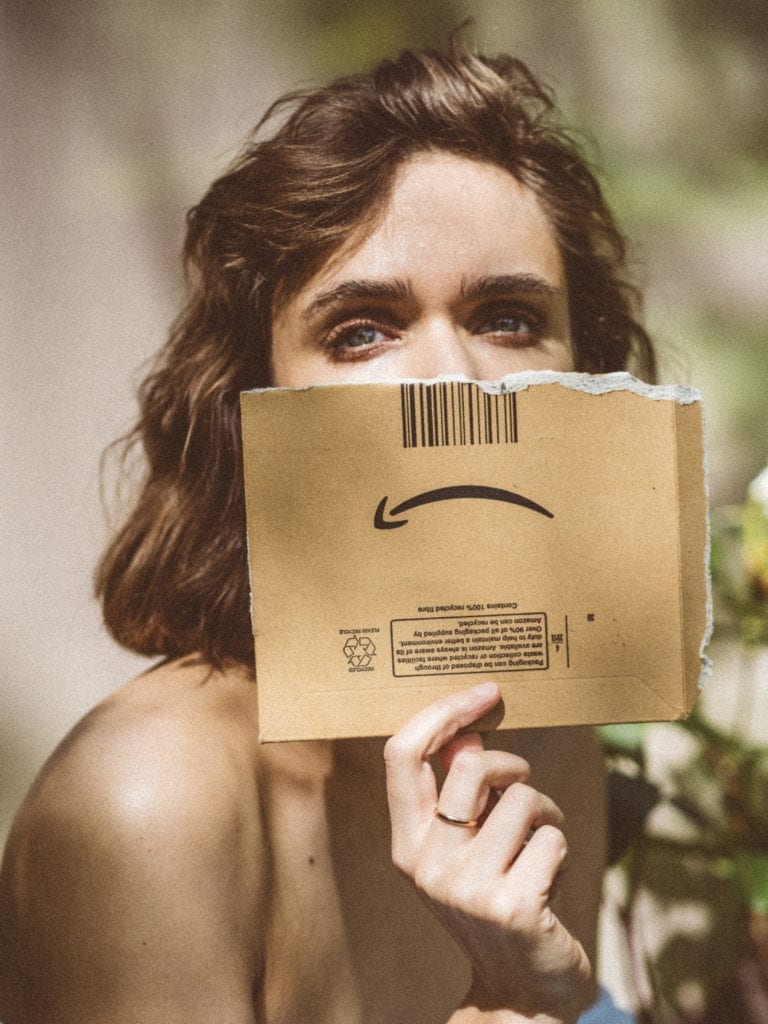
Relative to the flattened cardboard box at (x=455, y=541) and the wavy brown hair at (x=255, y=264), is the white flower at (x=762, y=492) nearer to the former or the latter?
the wavy brown hair at (x=255, y=264)

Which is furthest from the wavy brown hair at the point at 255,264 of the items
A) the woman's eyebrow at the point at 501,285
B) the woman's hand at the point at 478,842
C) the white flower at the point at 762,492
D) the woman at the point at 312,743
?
the woman's hand at the point at 478,842

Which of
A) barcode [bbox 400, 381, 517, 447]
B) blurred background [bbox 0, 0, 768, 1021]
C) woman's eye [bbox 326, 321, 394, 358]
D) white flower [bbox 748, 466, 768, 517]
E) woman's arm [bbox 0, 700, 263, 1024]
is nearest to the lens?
barcode [bbox 400, 381, 517, 447]

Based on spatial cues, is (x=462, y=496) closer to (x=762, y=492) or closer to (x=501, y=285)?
(x=501, y=285)

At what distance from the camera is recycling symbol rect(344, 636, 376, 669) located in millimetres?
782

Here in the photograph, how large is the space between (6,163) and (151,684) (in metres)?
1.01

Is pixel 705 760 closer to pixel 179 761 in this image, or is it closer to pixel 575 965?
pixel 575 965

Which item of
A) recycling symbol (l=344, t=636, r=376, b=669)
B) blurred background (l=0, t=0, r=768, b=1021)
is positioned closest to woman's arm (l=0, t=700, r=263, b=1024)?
recycling symbol (l=344, t=636, r=376, b=669)

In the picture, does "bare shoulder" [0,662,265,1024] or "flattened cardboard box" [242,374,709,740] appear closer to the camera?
"flattened cardboard box" [242,374,709,740]

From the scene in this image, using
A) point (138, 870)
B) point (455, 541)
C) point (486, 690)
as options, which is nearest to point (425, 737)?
point (486, 690)

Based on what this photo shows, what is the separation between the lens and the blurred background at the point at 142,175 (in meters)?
1.60

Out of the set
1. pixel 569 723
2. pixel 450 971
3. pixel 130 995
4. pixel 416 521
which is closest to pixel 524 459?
pixel 416 521

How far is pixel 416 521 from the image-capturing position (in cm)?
78

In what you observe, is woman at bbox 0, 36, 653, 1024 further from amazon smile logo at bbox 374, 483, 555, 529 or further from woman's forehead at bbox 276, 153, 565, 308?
amazon smile logo at bbox 374, 483, 555, 529

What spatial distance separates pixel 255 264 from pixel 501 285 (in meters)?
0.32
